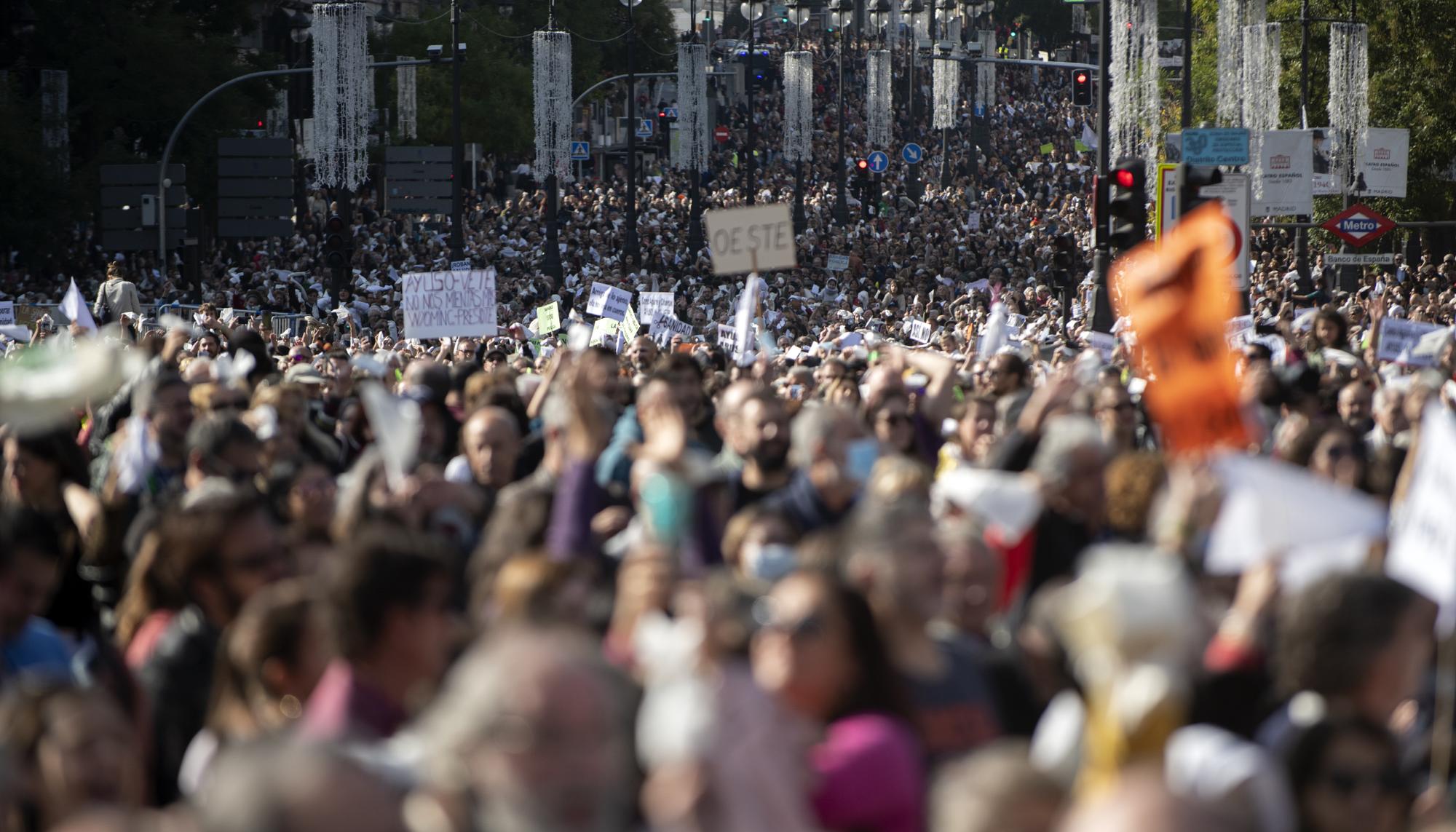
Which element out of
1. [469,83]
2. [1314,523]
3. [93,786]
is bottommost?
[93,786]

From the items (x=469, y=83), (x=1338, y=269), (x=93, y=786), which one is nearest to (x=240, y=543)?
(x=93, y=786)

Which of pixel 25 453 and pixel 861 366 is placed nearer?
pixel 25 453

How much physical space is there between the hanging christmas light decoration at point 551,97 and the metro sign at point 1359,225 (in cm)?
1954

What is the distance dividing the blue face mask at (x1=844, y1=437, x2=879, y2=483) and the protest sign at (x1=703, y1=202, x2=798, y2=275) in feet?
22.8

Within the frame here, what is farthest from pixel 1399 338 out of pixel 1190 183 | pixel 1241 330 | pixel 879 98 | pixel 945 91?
pixel 879 98

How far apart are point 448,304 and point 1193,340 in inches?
486

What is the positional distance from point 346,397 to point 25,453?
389cm

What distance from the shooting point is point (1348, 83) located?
1398 inches

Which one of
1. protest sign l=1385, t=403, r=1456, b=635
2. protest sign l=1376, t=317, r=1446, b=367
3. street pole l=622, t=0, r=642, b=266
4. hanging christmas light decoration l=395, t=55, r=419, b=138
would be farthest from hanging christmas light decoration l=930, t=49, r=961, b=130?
protest sign l=1385, t=403, r=1456, b=635

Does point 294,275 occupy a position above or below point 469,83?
below

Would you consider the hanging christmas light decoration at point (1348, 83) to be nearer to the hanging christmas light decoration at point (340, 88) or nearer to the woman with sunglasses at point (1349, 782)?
the hanging christmas light decoration at point (340, 88)

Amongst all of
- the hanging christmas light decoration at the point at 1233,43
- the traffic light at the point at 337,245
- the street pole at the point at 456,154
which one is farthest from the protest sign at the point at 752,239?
the street pole at the point at 456,154

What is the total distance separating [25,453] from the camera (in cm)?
732

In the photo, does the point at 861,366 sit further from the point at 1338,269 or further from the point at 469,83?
the point at 469,83
